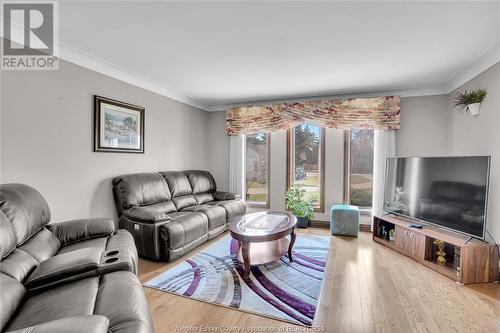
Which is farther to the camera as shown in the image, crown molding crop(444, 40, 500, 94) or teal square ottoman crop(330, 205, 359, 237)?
teal square ottoman crop(330, 205, 359, 237)

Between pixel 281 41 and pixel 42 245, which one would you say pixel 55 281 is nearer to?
pixel 42 245

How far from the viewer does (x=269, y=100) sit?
4.75 metres

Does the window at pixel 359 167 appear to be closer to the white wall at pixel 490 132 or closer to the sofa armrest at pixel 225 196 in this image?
the white wall at pixel 490 132

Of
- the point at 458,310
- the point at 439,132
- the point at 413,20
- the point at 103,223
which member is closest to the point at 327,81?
the point at 413,20

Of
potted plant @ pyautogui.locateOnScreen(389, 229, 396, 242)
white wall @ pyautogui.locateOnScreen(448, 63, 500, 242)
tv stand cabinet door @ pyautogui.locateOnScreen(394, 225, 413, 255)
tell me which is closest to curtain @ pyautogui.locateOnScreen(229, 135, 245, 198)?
potted plant @ pyautogui.locateOnScreen(389, 229, 396, 242)

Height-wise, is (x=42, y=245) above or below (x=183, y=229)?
above

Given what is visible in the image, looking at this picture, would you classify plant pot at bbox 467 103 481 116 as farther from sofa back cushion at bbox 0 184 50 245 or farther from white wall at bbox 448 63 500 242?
sofa back cushion at bbox 0 184 50 245

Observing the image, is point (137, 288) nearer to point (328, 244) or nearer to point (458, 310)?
point (458, 310)

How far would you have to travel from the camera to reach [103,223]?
238 cm

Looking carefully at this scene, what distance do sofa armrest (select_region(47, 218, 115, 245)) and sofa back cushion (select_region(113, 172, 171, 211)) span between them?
0.75m

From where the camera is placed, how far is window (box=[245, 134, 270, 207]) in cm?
501

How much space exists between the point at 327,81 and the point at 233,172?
253 cm

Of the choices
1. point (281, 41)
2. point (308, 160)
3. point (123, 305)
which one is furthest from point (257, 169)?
point (123, 305)
